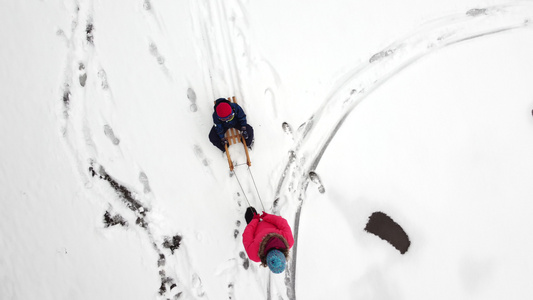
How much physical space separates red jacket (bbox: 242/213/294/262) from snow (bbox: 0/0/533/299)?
0.66 m

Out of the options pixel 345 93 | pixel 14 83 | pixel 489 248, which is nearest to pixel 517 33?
pixel 345 93

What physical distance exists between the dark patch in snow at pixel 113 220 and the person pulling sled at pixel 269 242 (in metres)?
1.60

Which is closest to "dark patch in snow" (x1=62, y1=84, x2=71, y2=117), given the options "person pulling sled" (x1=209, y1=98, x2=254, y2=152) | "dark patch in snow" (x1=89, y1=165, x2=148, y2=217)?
"dark patch in snow" (x1=89, y1=165, x2=148, y2=217)

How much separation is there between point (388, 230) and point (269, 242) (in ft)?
6.14

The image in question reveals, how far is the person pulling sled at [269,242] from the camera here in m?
2.31

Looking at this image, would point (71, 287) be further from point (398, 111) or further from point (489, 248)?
point (489, 248)

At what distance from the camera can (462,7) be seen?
3.75 m

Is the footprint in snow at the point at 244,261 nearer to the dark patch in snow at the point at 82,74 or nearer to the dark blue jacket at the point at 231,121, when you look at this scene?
the dark blue jacket at the point at 231,121

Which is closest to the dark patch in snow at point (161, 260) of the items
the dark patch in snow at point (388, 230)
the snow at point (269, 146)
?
the snow at point (269, 146)

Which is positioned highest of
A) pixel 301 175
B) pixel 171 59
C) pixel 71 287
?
pixel 171 59

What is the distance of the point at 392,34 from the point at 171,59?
3007 mm

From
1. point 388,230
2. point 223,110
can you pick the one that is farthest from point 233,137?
point 388,230

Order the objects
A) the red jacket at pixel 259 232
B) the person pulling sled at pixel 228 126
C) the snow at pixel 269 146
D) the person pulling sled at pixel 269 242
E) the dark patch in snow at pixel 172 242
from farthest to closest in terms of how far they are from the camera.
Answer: the dark patch in snow at pixel 172 242 → the snow at pixel 269 146 → the person pulling sled at pixel 228 126 → the red jacket at pixel 259 232 → the person pulling sled at pixel 269 242

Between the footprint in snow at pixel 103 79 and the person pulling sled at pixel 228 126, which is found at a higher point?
the footprint in snow at pixel 103 79
